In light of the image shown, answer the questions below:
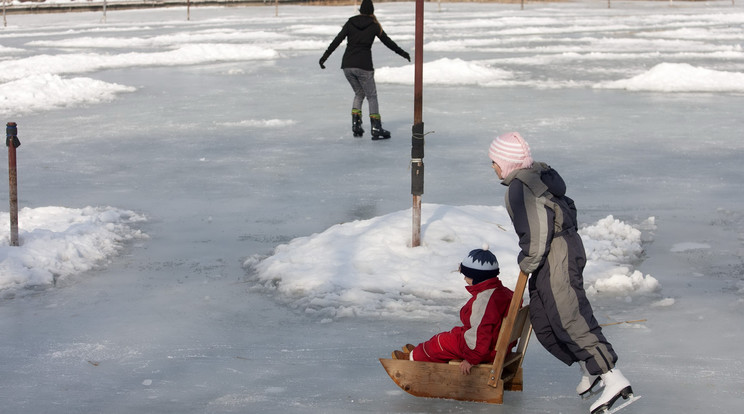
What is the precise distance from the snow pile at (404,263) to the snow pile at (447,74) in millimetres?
10317

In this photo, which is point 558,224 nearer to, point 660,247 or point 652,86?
point 660,247

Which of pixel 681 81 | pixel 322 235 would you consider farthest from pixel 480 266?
pixel 681 81

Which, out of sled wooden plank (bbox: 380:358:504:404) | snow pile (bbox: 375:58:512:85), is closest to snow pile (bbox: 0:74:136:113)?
snow pile (bbox: 375:58:512:85)

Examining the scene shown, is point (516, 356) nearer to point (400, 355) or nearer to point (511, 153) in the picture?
point (400, 355)

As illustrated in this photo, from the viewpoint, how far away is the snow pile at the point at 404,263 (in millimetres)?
5660

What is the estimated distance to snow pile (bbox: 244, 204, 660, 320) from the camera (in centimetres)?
566

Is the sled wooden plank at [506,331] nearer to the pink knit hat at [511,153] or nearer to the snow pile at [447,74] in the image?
the pink knit hat at [511,153]

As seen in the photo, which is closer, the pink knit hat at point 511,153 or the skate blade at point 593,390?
the pink knit hat at point 511,153

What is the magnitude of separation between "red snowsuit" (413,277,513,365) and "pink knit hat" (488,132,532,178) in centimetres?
50

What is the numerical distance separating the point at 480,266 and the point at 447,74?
1396cm

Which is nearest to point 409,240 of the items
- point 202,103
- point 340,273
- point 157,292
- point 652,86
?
point 340,273

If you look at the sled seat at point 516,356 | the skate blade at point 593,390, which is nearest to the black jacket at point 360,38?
the sled seat at point 516,356

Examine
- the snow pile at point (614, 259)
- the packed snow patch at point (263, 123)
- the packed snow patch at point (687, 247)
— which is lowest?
the packed snow patch at point (263, 123)

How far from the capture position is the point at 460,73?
58.0 feet
